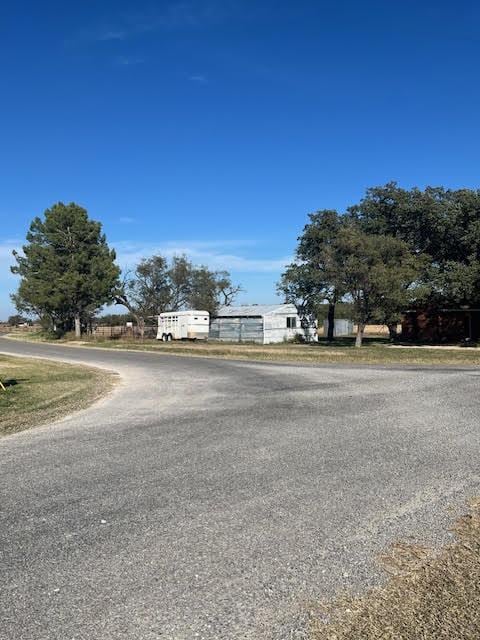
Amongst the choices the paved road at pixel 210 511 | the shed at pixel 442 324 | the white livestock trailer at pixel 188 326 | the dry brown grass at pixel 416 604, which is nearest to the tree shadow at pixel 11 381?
the paved road at pixel 210 511

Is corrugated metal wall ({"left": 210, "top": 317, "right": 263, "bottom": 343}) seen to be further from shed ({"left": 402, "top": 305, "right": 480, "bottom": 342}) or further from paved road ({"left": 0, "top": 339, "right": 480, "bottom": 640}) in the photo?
paved road ({"left": 0, "top": 339, "right": 480, "bottom": 640})

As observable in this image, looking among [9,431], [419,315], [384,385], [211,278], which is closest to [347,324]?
[211,278]

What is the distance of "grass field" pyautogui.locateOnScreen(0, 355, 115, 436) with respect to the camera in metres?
9.99

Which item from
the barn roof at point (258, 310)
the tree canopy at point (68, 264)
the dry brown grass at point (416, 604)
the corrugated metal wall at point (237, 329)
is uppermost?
the tree canopy at point (68, 264)

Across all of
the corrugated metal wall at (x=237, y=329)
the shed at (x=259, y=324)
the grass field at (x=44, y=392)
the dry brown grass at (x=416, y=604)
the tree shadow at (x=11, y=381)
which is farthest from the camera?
the corrugated metal wall at (x=237, y=329)

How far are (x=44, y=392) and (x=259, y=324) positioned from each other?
33.7m

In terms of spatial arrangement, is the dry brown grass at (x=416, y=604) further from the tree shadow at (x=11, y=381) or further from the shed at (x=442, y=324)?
the shed at (x=442, y=324)

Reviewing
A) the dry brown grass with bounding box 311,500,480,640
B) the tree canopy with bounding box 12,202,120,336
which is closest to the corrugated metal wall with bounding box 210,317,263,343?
the tree canopy with bounding box 12,202,120,336

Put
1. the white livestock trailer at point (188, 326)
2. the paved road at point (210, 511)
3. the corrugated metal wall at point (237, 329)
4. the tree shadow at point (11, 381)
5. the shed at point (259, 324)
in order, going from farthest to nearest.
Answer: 1. the white livestock trailer at point (188, 326)
2. the corrugated metal wall at point (237, 329)
3. the shed at point (259, 324)
4. the tree shadow at point (11, 381)
5. the paved road at point (210, 511)

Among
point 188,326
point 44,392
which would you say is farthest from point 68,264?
point 44,392

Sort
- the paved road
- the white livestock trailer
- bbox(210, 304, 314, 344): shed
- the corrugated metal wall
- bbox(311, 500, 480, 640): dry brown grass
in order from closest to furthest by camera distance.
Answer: bbox(311, 500, 480, 640): dry brown grass
the paved road
bbox(210, 304, 314, 344): shed
the corrugated metal wall
the white livestock trailer

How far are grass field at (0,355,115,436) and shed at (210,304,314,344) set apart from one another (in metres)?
26.1

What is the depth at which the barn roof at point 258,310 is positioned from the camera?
155 ft

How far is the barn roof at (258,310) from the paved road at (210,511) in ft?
122
